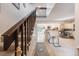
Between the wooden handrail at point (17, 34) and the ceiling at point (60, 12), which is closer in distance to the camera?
the wooden handrail at point (17, 34)

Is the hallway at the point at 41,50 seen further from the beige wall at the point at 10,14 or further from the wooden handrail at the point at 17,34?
the beige wall at the point at 10,14

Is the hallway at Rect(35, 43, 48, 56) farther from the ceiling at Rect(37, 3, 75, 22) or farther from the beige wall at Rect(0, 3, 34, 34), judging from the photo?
the beige wall at Rect(0, 3, 34, 34)

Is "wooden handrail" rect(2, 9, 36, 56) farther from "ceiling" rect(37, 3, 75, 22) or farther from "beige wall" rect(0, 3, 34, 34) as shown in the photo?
"ceiling" rect(37, 3, 75, 22)

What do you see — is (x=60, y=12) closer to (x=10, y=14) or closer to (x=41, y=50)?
(x=41, y=50)

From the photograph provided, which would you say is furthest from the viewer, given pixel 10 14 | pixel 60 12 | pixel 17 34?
pixel 10 14

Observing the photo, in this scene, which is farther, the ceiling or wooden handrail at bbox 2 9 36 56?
the ceiling

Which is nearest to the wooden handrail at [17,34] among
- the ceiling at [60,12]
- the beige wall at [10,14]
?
the beige wall at [10,14]

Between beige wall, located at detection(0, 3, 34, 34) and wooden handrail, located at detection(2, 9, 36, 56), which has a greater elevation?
beige wall, located at detection(0, 3, 34, 34)

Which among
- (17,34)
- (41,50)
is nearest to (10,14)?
(17,34)

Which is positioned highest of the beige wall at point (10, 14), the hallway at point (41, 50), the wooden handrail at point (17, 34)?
the beige wall at point (10, 14)

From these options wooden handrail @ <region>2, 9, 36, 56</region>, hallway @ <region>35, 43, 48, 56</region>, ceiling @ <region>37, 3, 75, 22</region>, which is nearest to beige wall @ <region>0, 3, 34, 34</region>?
wooden handrail @ <region>2, 9, 36, 56</region>

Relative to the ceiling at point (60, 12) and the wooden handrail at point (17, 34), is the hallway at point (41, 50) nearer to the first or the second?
the wooden handrail at point (17, 34)

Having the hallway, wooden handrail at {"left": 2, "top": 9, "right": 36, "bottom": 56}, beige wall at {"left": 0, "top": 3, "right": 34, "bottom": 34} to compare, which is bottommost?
the hallway

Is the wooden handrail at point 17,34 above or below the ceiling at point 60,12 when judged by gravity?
below
